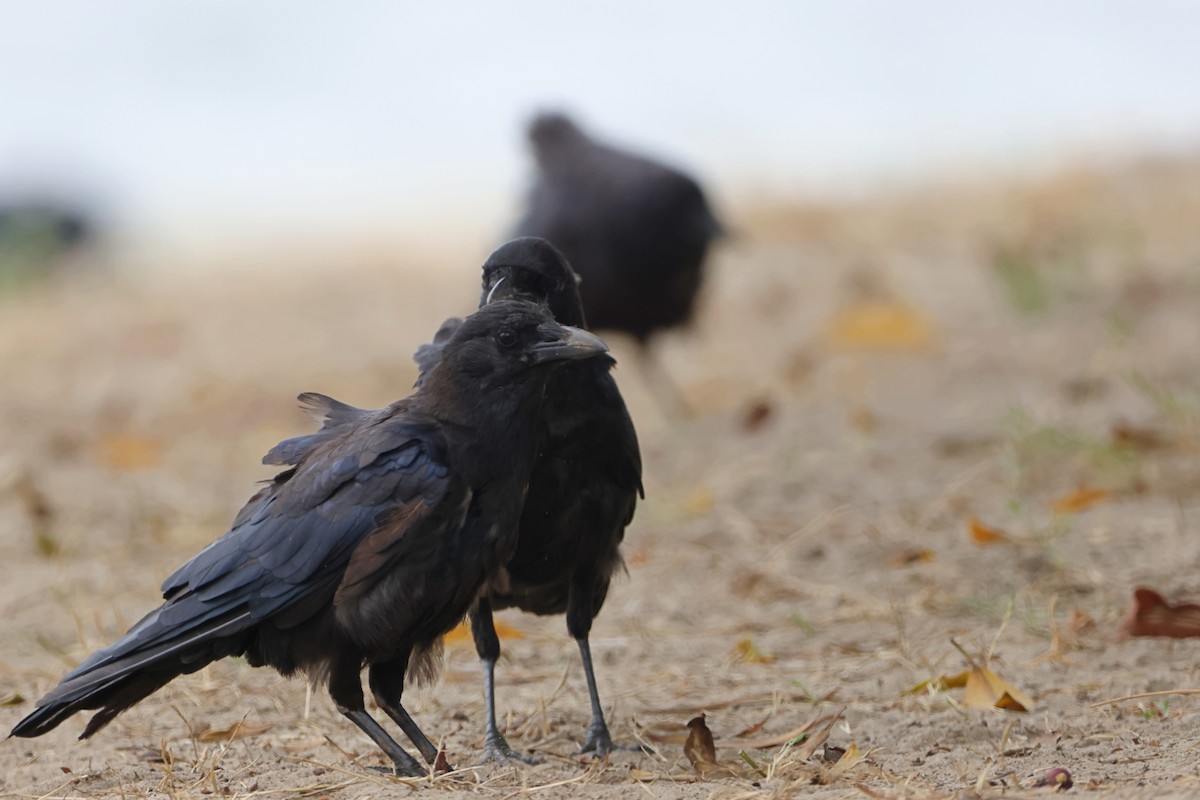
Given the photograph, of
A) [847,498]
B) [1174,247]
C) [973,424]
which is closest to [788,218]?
[1174,247]

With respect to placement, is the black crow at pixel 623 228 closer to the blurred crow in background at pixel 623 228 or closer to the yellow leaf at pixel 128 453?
the blurred crow in background at pixel 623 228

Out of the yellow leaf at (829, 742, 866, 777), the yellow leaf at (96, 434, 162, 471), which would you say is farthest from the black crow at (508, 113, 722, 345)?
the yellow leaf at (829, 742, 866, 777)

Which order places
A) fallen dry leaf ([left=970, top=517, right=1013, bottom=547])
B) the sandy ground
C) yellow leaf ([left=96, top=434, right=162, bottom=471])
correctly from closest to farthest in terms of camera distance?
the sandy ground
fallen dry leaf ([left=970, top=517, right=1013, bottom=547])
yellow leaf ([left=96, top=434, right=162, bottom=471])

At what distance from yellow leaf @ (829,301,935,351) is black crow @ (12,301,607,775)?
6520 millimetres

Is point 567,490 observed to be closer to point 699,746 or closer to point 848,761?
point 699,746

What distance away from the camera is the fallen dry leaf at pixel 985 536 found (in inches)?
227

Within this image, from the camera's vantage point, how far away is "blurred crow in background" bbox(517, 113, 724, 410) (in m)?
8.78

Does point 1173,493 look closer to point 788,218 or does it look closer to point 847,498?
point 847,498

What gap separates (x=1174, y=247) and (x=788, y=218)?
3.95 m

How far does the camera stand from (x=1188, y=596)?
5.00 m

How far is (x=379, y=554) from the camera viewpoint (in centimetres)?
358

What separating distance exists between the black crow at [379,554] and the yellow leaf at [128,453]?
16.3 ft

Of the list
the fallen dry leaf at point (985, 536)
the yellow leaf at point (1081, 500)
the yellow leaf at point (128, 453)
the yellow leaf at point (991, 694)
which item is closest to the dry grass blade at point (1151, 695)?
the yellow leaf at point (991, 694)

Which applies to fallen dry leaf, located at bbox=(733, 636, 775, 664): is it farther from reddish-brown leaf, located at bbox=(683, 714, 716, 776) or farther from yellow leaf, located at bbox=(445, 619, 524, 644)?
reddish-brown leaf, located at bbox=(683, 714, 716, 776)
